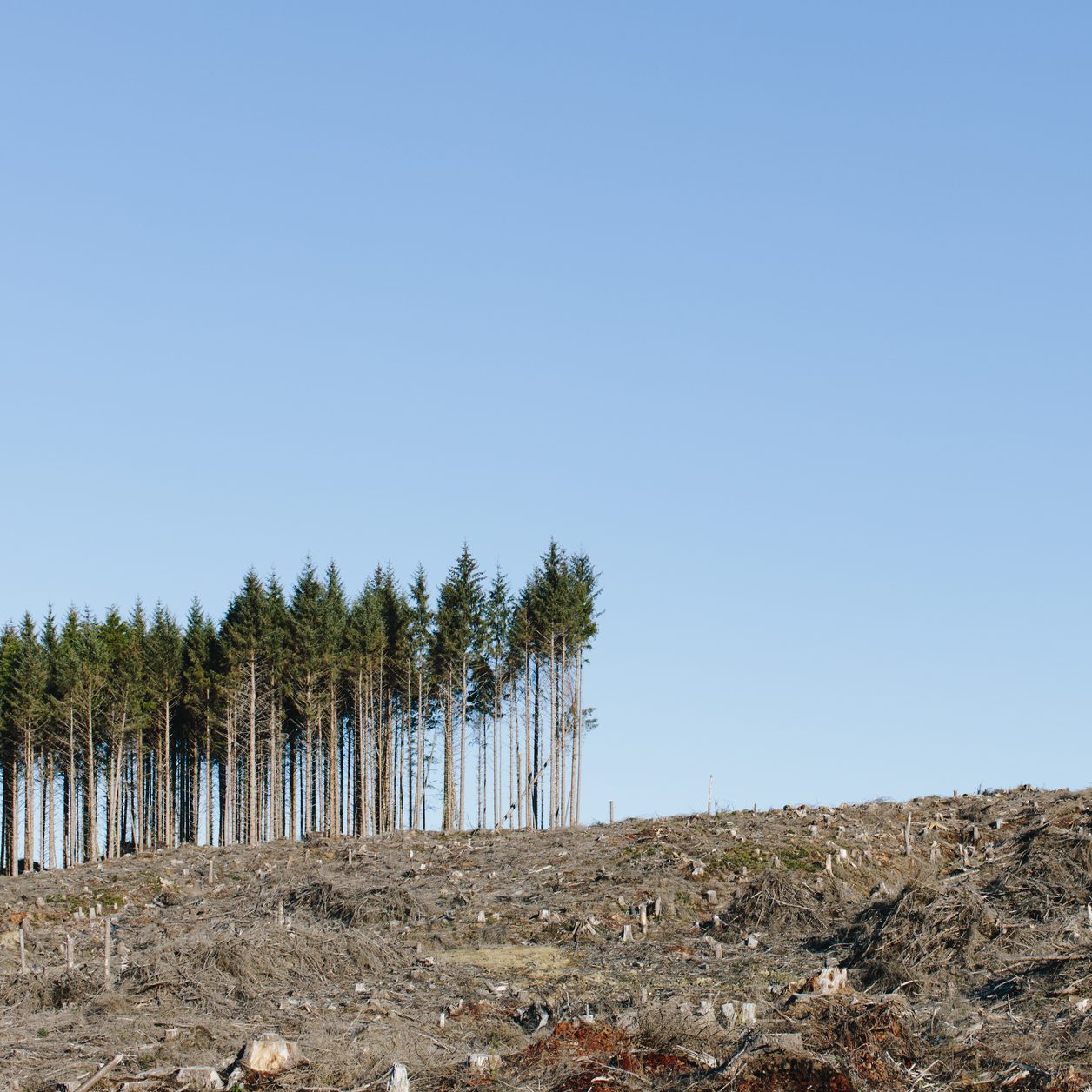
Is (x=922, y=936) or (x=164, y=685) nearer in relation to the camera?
(x=922, y=936)

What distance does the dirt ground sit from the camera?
16094mm

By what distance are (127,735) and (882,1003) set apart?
53.2 meters

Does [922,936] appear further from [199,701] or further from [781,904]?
[199,701]

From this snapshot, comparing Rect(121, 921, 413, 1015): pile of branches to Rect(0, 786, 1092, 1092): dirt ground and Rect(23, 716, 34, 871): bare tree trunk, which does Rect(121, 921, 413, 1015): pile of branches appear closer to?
Rect(0, 786, 1092, 1092): dirt ground

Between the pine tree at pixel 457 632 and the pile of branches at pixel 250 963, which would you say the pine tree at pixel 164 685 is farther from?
the pile of branches at pixel 250 963

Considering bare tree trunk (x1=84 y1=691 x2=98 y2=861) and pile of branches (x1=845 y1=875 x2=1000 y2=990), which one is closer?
pile of branches (x1=845 y1=875 x2=1000 y2=990)

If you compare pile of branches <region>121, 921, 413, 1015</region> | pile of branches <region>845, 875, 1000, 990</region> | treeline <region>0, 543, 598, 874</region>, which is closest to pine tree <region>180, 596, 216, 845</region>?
treeline <region>0, 543, 598, 874</region>

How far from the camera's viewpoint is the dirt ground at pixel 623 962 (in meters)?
16.1

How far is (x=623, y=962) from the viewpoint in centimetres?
2478

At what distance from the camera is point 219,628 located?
62781 millimetres

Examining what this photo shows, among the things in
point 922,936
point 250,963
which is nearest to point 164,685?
point 250,963

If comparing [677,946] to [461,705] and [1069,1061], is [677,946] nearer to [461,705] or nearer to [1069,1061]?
[1069,1061]

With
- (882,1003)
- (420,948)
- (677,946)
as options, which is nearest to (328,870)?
(420,948)

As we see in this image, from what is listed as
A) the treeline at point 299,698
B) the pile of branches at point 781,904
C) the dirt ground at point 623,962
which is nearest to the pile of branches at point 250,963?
the dirt ground at point 623,962
